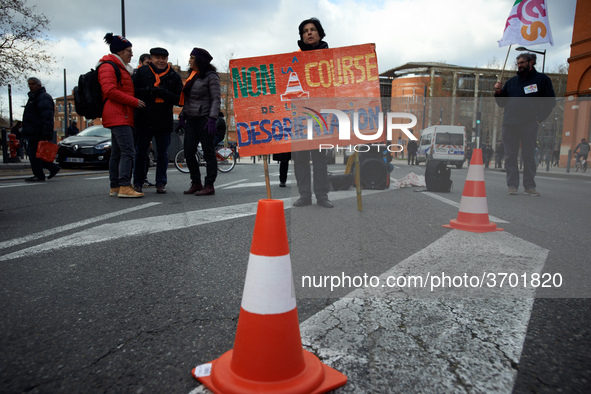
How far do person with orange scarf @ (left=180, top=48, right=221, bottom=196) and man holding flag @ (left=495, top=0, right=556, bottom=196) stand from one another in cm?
448

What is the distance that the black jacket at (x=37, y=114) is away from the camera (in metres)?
7.70

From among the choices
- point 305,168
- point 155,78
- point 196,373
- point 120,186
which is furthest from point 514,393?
point 155,78

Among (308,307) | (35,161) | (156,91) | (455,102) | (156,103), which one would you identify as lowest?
(308,307)

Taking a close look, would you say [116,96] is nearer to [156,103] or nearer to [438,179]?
[156,103]

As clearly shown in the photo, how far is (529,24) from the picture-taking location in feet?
21.3

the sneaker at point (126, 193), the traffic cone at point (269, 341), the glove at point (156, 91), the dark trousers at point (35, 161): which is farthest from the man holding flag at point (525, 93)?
the dark trousers at point (35, 161)

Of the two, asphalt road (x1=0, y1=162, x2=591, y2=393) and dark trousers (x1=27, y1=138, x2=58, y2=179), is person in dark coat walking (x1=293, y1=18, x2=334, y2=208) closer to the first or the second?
asphalt road (x1=0, y1=162, x2=591, y2=393)

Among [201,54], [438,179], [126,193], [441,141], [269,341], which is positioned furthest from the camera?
[441,141]

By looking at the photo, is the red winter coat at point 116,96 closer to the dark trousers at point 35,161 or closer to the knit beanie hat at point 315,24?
the knit beanie hat at point 315,24

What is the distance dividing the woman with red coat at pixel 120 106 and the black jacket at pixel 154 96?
30 cm

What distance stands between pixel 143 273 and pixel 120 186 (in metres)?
3.54

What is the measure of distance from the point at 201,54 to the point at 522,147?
5.43 metres

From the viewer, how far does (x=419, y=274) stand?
243 centimetres

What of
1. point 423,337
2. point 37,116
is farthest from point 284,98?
point 37,116
